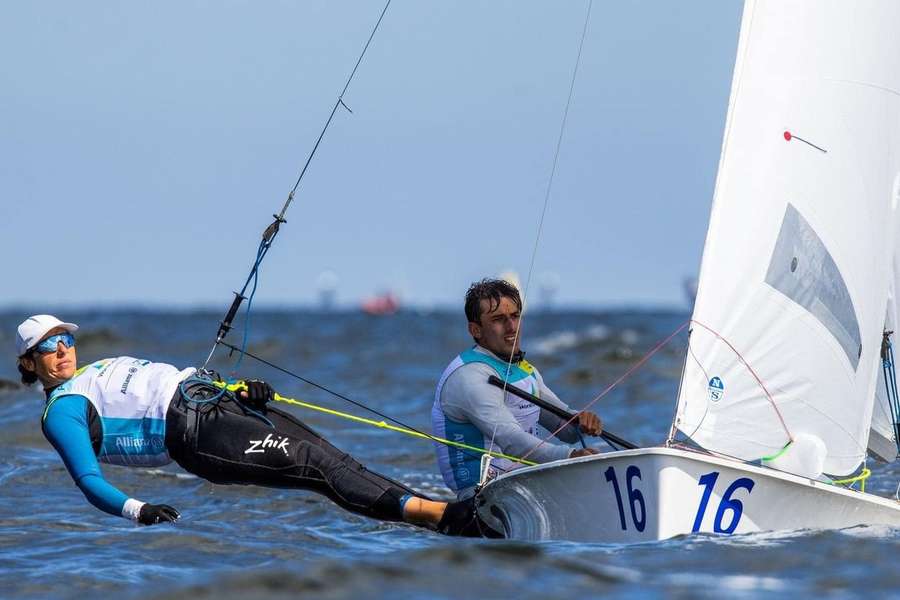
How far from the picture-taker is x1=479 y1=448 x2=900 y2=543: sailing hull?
455 cm

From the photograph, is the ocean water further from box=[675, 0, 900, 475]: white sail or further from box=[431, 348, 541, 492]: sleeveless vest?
box=[675, 0, 900, 475]: white sail

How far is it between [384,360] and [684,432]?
15.9 m

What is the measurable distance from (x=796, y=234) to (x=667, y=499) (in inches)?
46.8

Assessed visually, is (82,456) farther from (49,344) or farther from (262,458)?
(262,458)

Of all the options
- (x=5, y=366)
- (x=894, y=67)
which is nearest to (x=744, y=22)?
(x=894, y=67)

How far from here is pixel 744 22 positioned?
512 cm

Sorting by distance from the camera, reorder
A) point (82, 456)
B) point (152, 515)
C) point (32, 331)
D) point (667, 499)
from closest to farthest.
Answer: point (667, 499) < point (152, 515) < point (82, 456) < point (32, 331)

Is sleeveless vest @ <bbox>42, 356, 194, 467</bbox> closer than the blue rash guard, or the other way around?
the blue rash guard

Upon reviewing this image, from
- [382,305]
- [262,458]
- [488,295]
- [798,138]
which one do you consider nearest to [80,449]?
[262,458]

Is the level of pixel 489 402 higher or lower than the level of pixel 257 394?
higher

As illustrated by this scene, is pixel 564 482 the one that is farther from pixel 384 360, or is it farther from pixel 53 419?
pixel 384 360

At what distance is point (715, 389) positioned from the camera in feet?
16.2

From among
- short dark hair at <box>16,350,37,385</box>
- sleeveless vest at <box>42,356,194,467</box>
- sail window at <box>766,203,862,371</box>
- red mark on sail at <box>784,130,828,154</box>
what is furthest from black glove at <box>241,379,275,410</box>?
red mark on sail at <box>784,130,828,154</box>

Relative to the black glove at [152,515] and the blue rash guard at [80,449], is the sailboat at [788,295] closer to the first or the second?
the black glove at [152,515]
